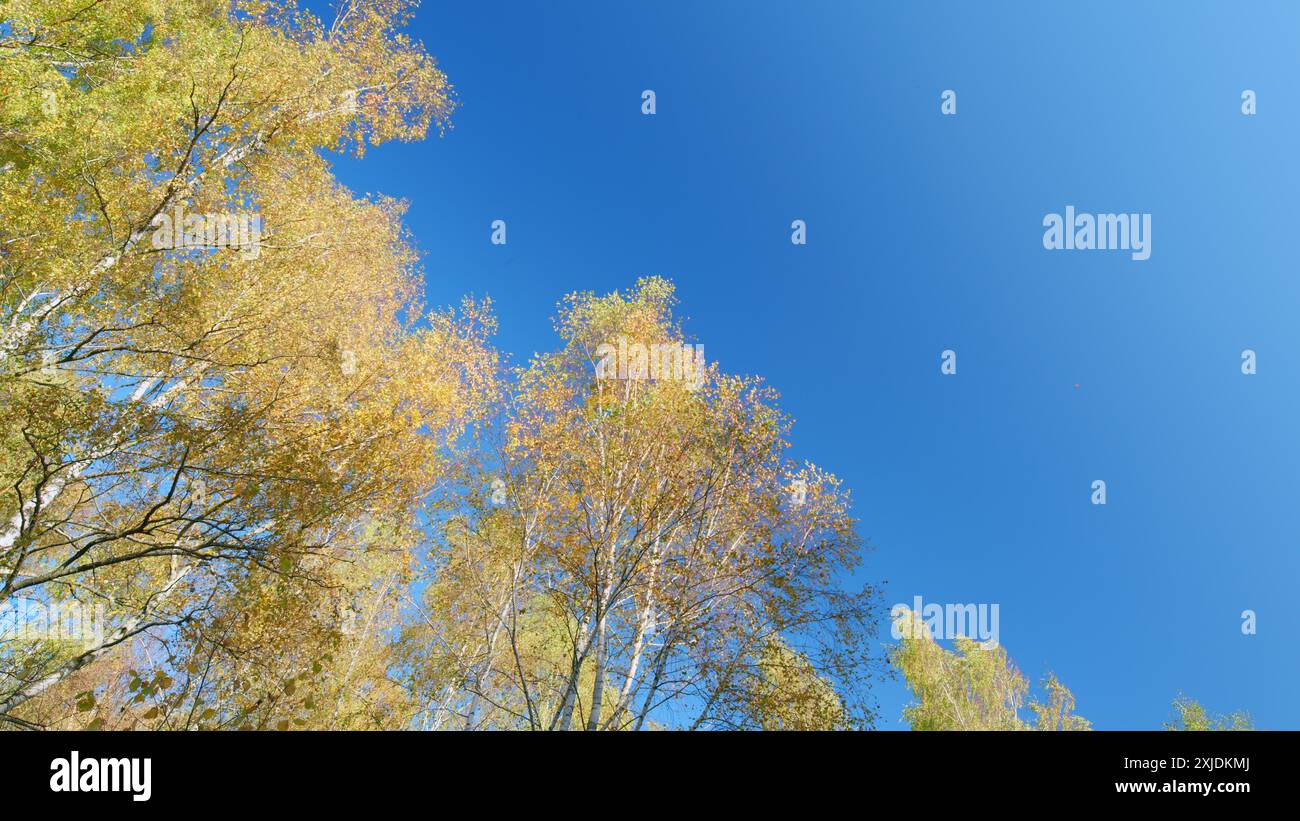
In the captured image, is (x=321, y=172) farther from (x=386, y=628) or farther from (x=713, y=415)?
(x=386, y=628)

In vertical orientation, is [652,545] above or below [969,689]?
above

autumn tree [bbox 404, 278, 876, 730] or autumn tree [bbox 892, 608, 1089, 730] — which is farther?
autumn tree [bbox 892, 608, 1089, 730]

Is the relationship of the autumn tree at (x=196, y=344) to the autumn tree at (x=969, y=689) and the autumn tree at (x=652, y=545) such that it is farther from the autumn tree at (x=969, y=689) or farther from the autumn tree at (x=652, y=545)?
the autumn tree at (x=969, y=689)

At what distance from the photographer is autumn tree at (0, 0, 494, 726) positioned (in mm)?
6312

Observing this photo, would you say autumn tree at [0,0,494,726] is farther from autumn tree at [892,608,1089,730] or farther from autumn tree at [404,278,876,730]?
autumn tree at [892,608,1089,730]

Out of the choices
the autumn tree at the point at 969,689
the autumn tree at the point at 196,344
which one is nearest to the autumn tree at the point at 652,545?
the autumn tree at the point at 196,344

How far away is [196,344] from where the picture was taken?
730cm

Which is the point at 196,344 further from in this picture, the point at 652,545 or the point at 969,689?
the point at 969,689

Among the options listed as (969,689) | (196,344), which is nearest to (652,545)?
(196,344)

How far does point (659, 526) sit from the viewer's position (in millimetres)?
9211

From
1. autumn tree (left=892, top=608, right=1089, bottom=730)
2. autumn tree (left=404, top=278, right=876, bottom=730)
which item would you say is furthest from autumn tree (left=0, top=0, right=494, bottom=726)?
autumn tree (left=892, top=608, right=1089, bottom=730)

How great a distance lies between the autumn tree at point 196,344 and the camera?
6312 millimetres
